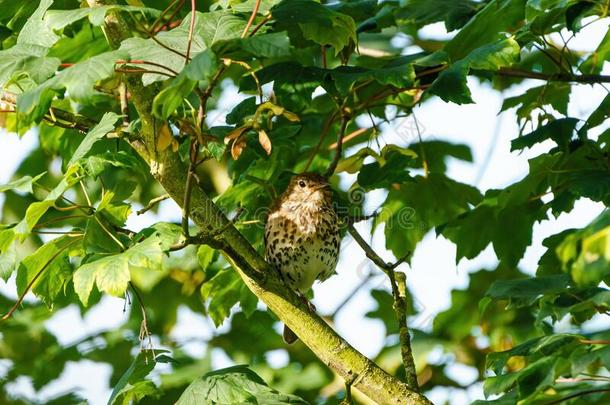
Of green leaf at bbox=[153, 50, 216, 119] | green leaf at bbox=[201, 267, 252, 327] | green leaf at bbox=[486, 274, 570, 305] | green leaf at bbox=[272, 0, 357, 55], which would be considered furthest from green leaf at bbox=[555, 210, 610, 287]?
green leaf at bbox=[201, 267, 252, 327]

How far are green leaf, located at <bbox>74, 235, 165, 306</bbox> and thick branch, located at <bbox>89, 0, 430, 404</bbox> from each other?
18.1 inches

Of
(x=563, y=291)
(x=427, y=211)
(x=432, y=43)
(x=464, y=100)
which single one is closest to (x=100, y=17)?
(x=464, y=100)

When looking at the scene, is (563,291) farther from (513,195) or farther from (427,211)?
(427,211)

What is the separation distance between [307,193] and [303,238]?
0.98ft

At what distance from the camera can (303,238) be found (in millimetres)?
5559

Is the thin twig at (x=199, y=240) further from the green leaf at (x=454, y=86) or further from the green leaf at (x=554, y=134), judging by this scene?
the green leaf at (x=554, y=134)

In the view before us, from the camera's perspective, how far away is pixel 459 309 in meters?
5.85

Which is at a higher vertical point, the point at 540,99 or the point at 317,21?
the point at 540,99

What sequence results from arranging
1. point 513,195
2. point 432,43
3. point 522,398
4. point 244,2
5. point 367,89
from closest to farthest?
point 522,398 → point 244,2 → point 513,195 → point 367,89 → point 432,43

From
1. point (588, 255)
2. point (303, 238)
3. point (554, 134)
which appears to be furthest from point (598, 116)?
point (588, 255)

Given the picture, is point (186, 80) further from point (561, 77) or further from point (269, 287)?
point (561, 77)

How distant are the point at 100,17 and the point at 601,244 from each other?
5.19 feet

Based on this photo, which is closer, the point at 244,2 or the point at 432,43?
the point at 244,2

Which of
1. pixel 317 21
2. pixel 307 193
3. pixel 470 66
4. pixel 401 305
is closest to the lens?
pixel 317 21
